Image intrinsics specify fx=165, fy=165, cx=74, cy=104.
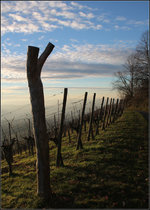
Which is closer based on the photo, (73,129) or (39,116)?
(39,116)

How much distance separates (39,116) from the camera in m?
4.51

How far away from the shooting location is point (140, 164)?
263 inches

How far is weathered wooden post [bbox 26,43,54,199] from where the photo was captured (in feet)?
14.5

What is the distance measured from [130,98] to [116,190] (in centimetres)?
4677

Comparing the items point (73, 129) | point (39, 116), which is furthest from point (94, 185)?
point (73, 129)

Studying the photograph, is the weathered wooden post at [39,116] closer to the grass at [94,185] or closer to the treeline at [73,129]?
the grass at [94,185]

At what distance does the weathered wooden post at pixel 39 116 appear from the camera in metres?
4.43

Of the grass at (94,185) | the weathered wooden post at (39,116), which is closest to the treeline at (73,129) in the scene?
the grass at (94,185)

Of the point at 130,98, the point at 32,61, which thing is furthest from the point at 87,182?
the point at 130,98

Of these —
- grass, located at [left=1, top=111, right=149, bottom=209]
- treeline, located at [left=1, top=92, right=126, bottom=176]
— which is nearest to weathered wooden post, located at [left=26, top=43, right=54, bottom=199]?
grass, located at [left=1, top=111, right=149, bottom=209]

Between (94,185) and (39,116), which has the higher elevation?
(39,116)

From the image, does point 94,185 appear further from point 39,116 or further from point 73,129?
point 73,129

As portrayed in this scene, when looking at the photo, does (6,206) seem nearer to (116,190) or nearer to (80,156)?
(116,190)

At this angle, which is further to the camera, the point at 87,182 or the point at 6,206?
the point at 87,182
